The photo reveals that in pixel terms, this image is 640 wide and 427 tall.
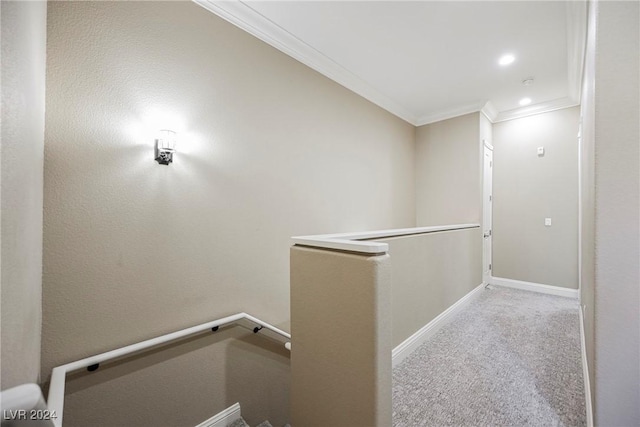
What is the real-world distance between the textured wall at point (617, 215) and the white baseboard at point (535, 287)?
3419mm

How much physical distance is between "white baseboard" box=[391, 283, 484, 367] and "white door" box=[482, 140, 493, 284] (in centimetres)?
109

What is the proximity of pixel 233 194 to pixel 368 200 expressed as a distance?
6.46 feet

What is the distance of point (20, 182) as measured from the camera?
805mm

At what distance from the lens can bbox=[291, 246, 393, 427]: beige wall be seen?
1139 mm

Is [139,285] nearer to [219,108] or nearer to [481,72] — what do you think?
[219,108]

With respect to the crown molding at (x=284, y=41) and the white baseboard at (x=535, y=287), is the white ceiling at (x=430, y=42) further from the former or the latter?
the white baseboard at (x=535, y=287)

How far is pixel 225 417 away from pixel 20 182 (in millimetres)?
1961

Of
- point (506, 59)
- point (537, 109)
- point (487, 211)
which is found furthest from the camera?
point (487, 211)

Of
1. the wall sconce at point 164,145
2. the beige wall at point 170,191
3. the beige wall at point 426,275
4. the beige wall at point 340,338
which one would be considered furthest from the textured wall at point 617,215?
the wall sconce at point 164,145

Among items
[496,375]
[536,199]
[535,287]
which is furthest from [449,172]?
[496,375]

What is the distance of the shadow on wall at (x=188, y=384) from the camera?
55.8 inches

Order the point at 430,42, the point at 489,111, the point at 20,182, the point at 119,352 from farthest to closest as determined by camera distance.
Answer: the point at 489,111 → the point at 430,42 → the point at 119,352 → the point at 20,182

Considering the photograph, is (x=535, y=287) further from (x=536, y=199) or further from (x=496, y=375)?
(x=496, y=375)

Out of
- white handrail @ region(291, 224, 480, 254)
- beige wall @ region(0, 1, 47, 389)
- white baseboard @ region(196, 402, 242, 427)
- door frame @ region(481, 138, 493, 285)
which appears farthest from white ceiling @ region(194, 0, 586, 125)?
white baseboard @ region(196, 402, 242, 427)
